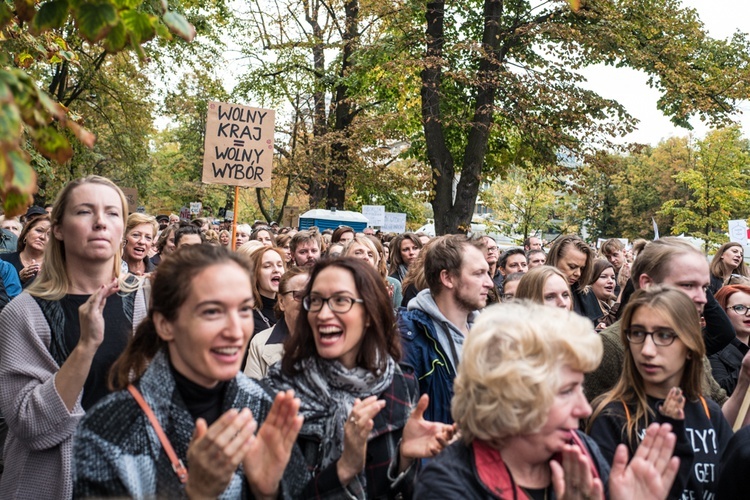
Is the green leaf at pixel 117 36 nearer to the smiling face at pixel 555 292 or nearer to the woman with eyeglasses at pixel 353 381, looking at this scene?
the woman with eyeglasses at pixel 353 381

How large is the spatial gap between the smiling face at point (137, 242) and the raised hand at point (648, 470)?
545cm

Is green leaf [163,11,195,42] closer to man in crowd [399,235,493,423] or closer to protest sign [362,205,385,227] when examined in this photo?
man in crowd [399,235,493,423]

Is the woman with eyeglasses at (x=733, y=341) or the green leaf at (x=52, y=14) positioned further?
the woman with eyeglasses at (x=733, y=341)

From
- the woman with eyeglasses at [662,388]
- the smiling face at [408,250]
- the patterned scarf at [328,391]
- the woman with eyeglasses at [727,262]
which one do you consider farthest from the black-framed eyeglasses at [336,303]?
the woman with eyeglasses at [727,262]

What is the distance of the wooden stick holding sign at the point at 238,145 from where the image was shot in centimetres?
827

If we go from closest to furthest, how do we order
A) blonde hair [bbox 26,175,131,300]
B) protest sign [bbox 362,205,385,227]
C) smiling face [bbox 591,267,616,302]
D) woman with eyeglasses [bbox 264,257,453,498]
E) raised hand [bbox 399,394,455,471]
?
raised hand [bbox 399,394,455,471] → woman with eyeglasses [bbox 264,257,453,498] → blonde hair [bbox 26,175,131,300] → smiling face [bbox 591,267,616,302] → protest sign [bbox 362,205,385,227]

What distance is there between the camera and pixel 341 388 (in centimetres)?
309

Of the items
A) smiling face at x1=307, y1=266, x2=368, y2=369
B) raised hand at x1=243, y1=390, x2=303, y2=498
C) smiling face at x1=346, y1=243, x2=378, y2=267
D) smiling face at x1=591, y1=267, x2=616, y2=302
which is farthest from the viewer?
smiling face at x1=591, y1=267, x2=616, y2=302

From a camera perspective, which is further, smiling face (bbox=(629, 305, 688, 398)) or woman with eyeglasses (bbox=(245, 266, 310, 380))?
woman with eyeglasses (bbox=(245, 266, 310, 380))

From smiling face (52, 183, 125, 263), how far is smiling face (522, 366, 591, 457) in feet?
6.66

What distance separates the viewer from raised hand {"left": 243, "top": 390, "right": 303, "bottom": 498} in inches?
96.0

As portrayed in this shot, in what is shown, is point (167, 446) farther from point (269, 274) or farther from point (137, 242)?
point (137, 242)

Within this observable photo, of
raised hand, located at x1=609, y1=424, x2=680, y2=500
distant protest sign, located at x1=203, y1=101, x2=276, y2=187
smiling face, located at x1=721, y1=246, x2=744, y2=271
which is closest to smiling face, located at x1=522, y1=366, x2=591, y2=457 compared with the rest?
raised hand, located at x1=609, y1=424, x2=680, y2=500

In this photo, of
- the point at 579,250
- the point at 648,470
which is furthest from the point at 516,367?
the point at 579,250
